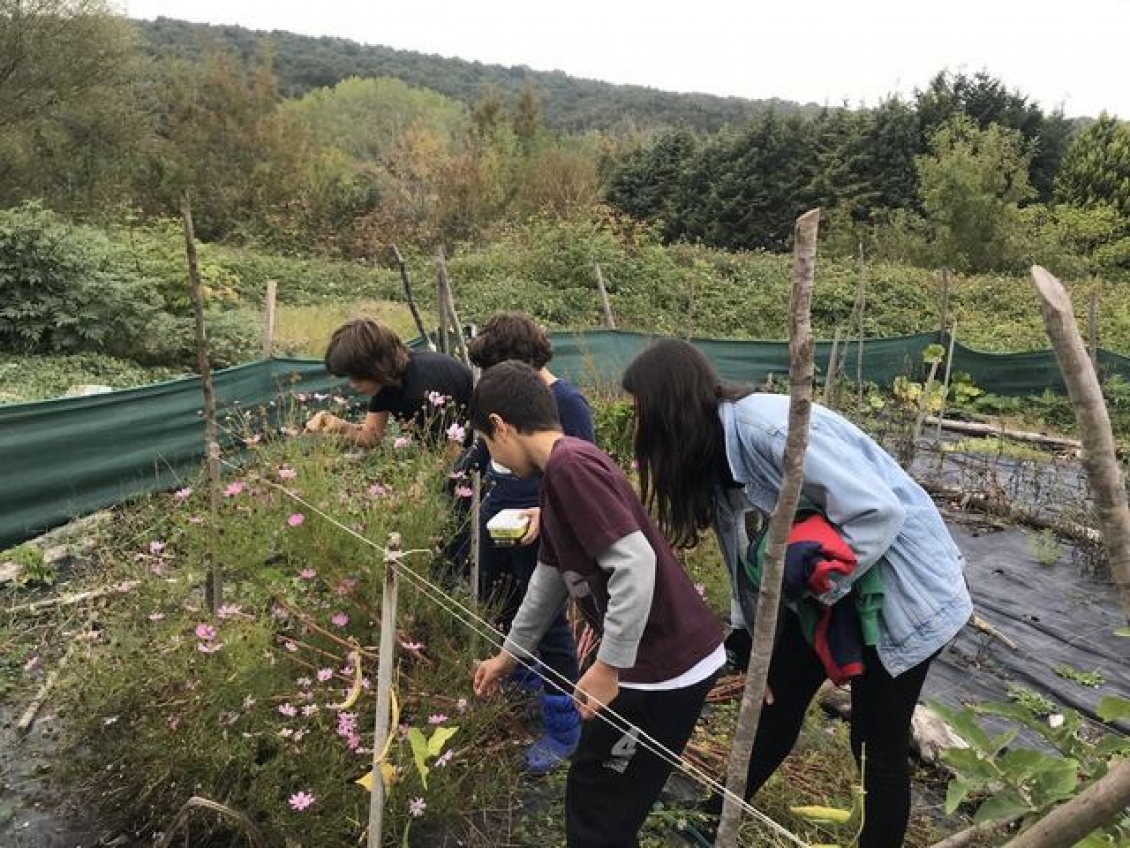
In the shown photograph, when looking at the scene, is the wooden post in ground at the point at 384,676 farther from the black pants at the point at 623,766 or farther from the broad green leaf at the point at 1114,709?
the broad green leaf at the point at 1114,709

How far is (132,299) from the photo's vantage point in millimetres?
7387

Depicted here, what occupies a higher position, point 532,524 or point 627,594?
point 627,594

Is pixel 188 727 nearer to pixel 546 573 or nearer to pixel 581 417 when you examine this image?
pixel 546 573

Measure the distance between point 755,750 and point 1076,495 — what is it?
563 centimetres

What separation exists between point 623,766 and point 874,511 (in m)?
0.72

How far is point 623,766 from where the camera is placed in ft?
5.37

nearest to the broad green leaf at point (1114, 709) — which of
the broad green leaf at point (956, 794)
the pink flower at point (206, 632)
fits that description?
the broad green leaf at point (956, 794)

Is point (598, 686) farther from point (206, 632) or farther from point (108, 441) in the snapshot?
point (108, 441)

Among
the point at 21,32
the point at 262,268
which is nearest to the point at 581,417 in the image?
the point at 262,268

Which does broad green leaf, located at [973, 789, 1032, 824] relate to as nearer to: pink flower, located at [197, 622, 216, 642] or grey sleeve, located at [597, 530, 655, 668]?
grey sleeve, located at [597, 530, 655, 668]

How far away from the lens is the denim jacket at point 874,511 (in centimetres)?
159

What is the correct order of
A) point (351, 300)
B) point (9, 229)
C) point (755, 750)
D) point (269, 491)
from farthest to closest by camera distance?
point (351, 300) < point (9, 229) < point (269, 491) < point (755, 750)

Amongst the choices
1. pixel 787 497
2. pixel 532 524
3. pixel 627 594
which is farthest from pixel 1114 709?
pixel 532 524

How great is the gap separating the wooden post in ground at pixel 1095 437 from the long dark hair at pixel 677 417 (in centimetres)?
109
